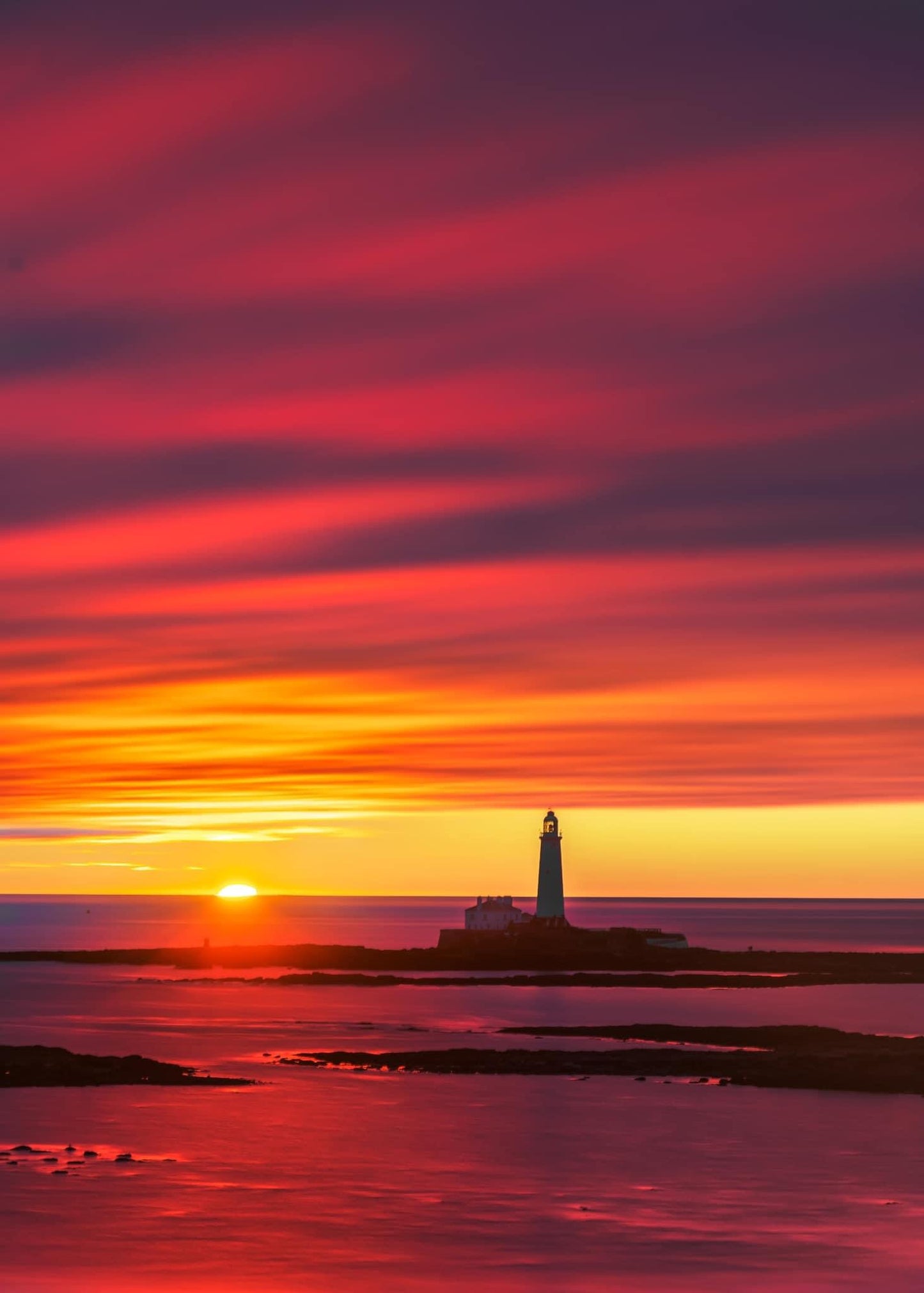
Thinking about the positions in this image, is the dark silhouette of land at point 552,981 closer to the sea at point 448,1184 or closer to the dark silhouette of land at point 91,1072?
the sea at point 448,1184

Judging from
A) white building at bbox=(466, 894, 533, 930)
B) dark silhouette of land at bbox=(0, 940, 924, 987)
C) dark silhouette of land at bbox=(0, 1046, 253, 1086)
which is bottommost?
dark silhouette of land at bbox=(0, 1046, 253, 1086)

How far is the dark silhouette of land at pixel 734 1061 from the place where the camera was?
141ft

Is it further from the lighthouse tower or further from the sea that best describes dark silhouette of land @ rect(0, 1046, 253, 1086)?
the lighthouse tower

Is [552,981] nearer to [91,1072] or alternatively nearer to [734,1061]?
[734,1061]

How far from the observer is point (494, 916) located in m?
114

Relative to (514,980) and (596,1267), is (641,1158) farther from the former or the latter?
(514,980)

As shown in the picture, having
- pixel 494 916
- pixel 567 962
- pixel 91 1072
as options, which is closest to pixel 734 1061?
pixel 91 1072

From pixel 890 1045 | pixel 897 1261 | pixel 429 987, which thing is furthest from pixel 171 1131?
pixel 429 987

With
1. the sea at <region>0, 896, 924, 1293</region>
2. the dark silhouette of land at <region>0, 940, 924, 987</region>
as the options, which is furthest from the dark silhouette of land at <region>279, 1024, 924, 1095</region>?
the dark silhouette of land at <region>0, 940, 924, 987</region>

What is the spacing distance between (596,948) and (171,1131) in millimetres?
73432

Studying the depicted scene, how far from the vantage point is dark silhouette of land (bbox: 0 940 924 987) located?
10112cm

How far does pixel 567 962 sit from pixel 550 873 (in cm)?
516

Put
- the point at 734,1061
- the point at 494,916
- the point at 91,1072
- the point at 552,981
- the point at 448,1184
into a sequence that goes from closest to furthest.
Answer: the point at 448,1184, the point at 91,1072, the point at 734,1061, the point at 552,981, the point at 494,916

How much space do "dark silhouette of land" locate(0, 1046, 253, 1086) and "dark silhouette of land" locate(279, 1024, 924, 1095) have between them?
4068mm
